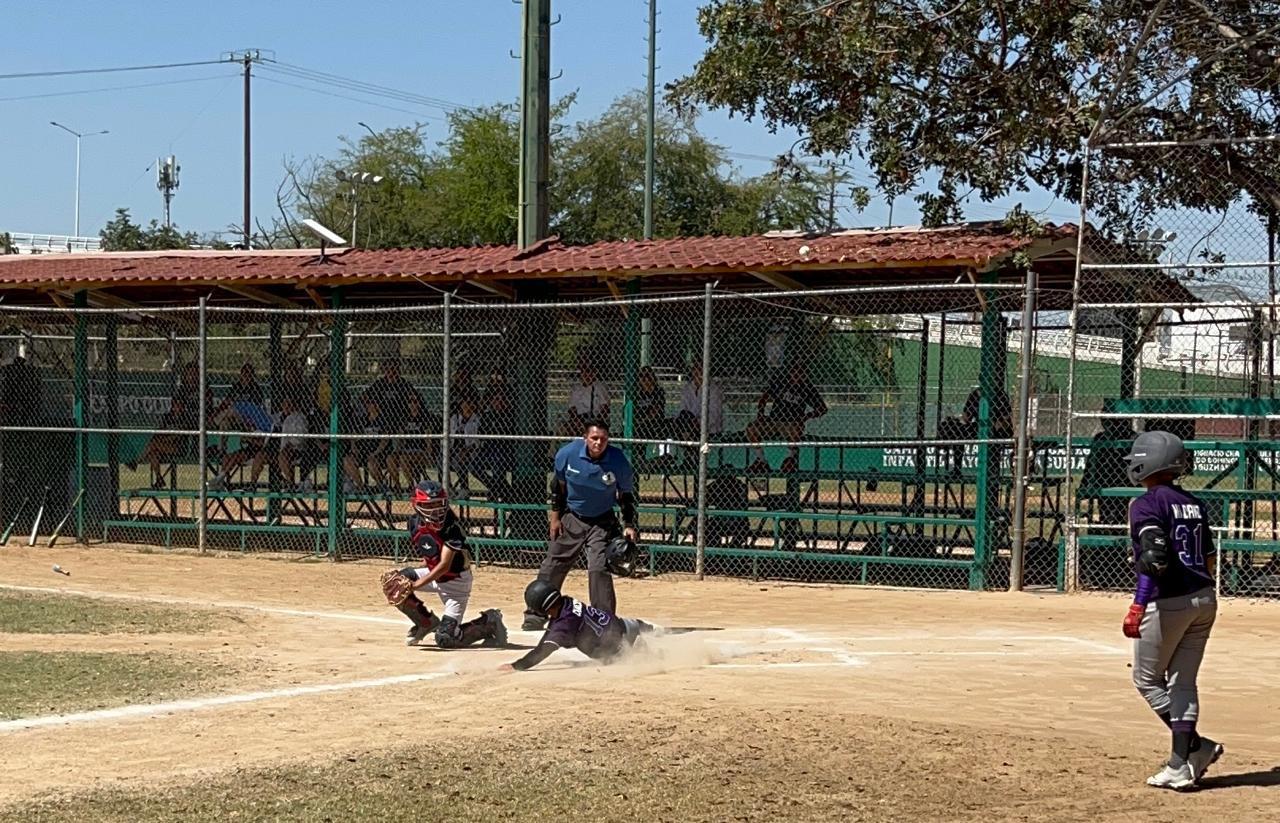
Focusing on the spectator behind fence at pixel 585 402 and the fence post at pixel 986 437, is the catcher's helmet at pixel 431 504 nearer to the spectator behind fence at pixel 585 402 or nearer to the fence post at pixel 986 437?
the spectator behind fence at pixel 585 402

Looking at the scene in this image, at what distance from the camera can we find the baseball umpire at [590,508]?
11.5 meters

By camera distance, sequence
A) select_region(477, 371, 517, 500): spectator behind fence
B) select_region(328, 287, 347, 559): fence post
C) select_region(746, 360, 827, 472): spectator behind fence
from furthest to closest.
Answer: select_region(328, 287, 347, 559): fence post → select_region(477, 371, 517, 500): spectator behind fence → select_region(746, 360, 827, 472): spectator behind fence

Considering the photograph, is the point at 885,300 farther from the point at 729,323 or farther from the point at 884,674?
the point at 884,674

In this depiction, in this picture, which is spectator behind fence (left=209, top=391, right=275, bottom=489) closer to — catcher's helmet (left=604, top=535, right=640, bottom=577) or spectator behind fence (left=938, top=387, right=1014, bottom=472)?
spectator behind fence (left=938, top=387, right=1014, bottom=472)

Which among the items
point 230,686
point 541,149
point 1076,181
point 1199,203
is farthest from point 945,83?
point 230,686

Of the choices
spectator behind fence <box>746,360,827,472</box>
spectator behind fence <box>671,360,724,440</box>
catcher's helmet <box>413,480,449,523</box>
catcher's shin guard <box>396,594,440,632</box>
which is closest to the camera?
catcher's helmet <box>413,480,449,523</box>

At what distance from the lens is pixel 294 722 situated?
328 inches

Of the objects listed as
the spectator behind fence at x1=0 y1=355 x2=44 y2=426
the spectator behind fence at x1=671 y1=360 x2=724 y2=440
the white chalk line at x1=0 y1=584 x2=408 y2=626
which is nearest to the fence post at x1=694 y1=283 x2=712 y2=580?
the spectator behind fence at x1=671 y1=360 x2=724 y2=440

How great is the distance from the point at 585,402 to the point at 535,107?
165 inches

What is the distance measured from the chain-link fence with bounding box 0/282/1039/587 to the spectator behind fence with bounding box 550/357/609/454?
0.02m

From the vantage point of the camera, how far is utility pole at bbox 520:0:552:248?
19172 millimetres

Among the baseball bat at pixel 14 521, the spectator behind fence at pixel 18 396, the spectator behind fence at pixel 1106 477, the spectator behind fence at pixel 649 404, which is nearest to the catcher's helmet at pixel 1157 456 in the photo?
the spectator behind fence at pixel 1106 477

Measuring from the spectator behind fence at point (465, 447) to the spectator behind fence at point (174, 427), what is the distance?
332cm

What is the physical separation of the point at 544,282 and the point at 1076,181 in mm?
5678
